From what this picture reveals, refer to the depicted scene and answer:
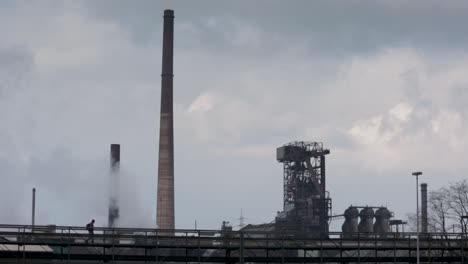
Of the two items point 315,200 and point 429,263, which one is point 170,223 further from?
point 429,263

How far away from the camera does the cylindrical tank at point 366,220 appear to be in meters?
110

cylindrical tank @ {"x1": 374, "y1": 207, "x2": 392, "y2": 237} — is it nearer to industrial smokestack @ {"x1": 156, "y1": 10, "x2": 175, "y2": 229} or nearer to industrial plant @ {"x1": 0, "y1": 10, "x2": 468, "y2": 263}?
industrial plant @ {"x1": 0, "y1": 10, "x2": 468, "y2": 263}

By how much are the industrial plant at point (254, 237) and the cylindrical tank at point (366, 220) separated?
5.0 inches

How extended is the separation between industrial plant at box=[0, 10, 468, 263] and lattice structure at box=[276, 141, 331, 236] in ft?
0.40

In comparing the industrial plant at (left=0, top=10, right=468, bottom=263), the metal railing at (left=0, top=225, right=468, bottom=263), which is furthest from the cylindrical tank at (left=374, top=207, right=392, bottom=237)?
the metal railing at (left=0, top=225, right=468, bottom=263)

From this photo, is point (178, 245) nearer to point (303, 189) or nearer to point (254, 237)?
point (254, 237)

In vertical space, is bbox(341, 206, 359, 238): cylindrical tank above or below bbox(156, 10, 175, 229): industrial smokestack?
below

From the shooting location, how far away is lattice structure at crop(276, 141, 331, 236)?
106 m

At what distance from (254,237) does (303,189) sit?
50.3 meters

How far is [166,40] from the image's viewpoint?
9231cm

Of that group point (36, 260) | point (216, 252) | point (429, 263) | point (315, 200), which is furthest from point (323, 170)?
point (36, 260)

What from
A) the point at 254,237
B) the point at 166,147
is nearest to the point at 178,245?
the point at 254,237

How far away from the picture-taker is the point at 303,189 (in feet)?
355

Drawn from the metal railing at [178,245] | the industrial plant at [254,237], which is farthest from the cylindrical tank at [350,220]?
the metal railing at [178,245]
